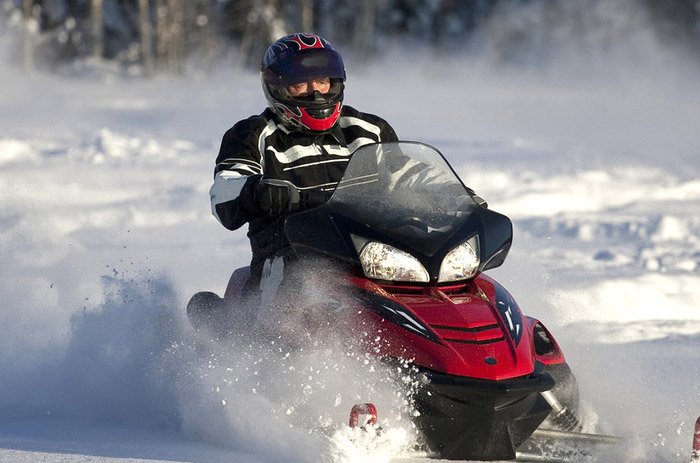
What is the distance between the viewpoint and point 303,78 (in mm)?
4547

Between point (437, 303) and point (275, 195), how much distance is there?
0.74 meters

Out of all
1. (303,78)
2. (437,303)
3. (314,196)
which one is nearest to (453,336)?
(437,303)

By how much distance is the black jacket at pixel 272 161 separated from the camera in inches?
168

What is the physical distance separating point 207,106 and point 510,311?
23902 millimetres

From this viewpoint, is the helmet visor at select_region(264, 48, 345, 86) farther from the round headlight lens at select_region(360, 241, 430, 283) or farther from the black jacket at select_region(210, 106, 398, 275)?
the round headlight lens at select_region(360, 241, 430, 283)

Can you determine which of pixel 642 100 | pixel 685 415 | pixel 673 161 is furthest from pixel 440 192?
pixel 642 100

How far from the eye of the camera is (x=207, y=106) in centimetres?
2698

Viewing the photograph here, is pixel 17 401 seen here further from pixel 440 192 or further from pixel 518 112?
pixel 518 112

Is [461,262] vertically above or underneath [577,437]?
above

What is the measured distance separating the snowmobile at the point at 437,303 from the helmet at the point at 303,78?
683mm

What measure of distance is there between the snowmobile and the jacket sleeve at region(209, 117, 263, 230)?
28 cm

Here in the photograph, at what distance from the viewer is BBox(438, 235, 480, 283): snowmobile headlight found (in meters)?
3.72

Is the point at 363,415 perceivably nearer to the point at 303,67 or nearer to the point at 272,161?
the point at 272,161

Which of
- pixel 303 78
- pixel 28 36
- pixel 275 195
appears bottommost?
pixel 275 195
